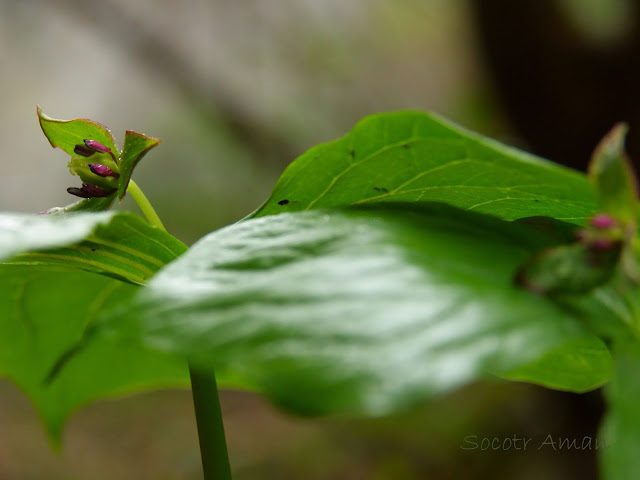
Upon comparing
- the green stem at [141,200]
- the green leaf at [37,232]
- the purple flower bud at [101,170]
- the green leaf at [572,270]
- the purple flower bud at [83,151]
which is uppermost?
the purple flower bud at [83,151]

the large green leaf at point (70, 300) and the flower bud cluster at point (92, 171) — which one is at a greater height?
the flower bud cluster at point (92, 171)

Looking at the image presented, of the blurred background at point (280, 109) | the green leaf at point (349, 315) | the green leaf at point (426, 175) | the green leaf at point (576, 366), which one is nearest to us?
the green leaf at point (349, 315)

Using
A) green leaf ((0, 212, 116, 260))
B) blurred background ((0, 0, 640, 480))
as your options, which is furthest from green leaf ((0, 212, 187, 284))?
blurred background ((0, 0, 640, 480))

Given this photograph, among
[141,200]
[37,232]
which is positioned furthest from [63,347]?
[37,232]

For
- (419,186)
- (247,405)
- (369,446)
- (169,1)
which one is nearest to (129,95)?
(169,1)

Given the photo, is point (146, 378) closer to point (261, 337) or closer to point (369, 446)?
point (261, 337)

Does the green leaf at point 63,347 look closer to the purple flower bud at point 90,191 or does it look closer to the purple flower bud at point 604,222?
the purple flower bud at point 90,191

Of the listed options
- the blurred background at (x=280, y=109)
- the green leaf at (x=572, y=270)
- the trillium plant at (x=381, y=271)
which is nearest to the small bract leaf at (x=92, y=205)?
the trillium plant at (x=381, y=271)

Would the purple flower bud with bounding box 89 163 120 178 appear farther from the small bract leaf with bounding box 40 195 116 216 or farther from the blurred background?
the blurred background
